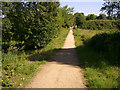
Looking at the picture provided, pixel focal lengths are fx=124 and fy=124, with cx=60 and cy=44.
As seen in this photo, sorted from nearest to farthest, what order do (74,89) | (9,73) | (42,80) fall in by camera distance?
(74,89) → (42,80) → (9,73)

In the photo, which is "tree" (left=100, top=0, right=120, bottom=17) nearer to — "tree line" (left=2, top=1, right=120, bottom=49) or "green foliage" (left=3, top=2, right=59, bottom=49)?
"tree line" (left=2, top=1, right=120, bottom=49)

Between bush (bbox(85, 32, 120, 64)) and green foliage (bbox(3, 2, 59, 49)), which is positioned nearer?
bush (bbox(85, 32, 120, 64))

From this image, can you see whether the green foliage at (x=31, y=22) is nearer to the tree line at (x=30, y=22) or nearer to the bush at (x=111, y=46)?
the tree line at (x=30, y=22)

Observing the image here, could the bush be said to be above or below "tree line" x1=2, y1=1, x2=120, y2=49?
below

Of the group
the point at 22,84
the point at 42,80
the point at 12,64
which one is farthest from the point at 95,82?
the point at 12,64

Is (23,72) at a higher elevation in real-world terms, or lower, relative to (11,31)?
lower

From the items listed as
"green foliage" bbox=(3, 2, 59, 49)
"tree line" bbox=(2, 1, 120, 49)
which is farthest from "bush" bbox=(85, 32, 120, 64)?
"green foliage" bbox=(3, 2, 59, 49)

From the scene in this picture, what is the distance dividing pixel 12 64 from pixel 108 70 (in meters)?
4.37

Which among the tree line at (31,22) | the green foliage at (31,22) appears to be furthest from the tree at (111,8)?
the green foliage at (31,22)

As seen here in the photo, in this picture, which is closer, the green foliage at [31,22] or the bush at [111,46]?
the bush at [111,46]

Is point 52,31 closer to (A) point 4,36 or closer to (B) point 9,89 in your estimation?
(A) point 4,36

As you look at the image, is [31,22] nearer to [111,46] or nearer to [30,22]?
[30,22]

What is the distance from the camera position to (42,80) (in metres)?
4.62

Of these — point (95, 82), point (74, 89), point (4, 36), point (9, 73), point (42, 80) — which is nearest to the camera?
point (74, 89)
